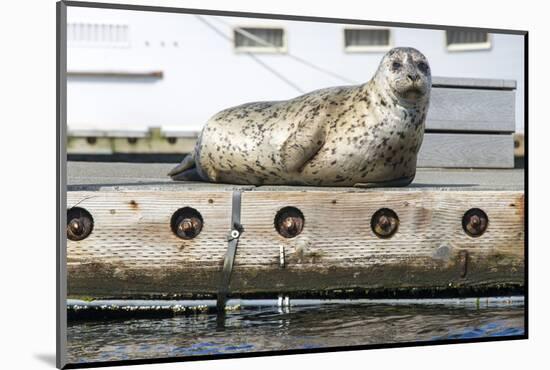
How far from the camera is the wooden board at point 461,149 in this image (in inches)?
287

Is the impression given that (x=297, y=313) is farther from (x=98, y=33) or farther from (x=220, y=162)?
(x=98, y=33)

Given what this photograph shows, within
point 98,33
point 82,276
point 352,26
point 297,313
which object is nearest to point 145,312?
point 82,276

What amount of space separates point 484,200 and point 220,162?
145 centimetres

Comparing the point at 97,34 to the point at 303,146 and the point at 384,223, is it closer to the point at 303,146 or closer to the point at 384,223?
the point at 303,146

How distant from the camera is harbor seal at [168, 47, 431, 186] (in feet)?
21.5

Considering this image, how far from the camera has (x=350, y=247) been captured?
6.16 meters

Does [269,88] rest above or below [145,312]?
above

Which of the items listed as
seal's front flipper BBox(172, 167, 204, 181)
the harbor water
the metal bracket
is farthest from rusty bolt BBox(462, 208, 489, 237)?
seal's front flipper BBox(172, 167, 204, 181)

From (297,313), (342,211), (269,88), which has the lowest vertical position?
(297,313)

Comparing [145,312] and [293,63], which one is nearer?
[145,312]

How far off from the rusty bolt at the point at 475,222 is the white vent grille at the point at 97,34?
1.93 meters

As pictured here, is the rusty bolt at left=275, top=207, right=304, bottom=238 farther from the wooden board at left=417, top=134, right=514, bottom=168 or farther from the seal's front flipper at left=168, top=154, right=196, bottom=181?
the wooden board at left=417, top=134, right=514, bottom=168

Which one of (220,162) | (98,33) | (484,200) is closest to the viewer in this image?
(98,33)

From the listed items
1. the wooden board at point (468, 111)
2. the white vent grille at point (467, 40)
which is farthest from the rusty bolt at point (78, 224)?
the wooden board at point (468, 111)
